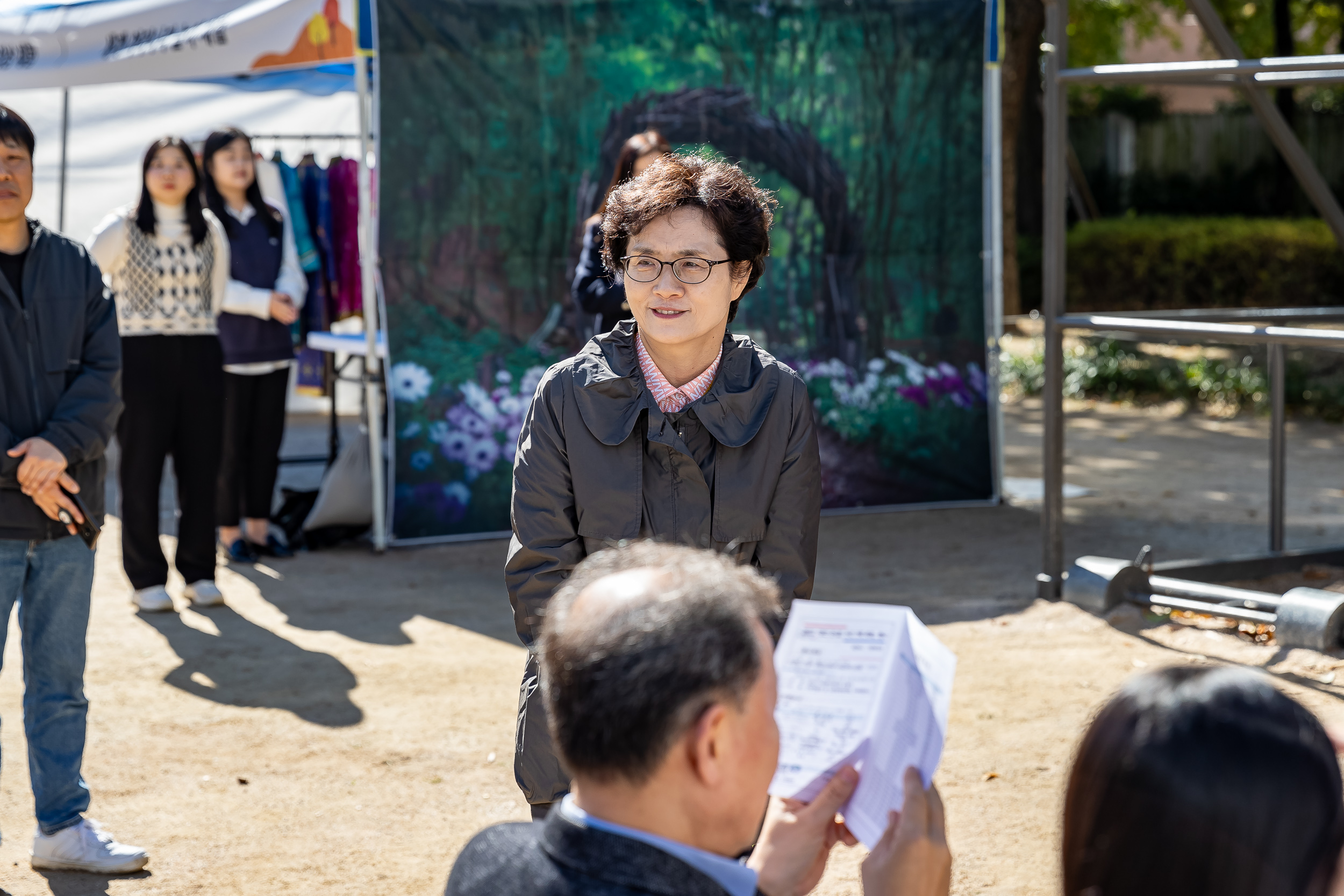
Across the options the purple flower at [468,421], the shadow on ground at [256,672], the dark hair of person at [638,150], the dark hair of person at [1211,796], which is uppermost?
the dark hair of person at [638,150]

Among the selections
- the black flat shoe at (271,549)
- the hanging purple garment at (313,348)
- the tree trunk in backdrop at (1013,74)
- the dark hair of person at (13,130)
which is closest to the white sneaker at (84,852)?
the dark hair of person at (13,130)

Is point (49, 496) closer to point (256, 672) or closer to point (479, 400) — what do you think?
point (256, 672)

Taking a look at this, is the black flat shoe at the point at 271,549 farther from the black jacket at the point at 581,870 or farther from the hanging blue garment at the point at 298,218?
the black jacket at the point at 581,870

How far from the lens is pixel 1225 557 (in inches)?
274

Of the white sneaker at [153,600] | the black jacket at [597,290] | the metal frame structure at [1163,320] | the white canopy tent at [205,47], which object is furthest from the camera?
the white canopy tent at [205,47]

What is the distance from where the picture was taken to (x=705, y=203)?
8.39 feet

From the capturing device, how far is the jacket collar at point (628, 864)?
1.40 meters

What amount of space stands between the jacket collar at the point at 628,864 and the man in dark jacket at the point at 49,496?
244 centimetres

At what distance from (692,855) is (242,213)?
605 cm

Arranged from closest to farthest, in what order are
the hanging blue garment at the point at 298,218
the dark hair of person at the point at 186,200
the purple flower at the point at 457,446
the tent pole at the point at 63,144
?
the dark hair of person at the point at 186,200 → the purple flower at the point at 457,446 → the hanging blue garment at the point at 298,218 → the tent pole at the point at 63,144

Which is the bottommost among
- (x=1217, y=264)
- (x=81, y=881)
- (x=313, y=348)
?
(x=81, y=881)

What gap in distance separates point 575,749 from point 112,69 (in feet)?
19.8

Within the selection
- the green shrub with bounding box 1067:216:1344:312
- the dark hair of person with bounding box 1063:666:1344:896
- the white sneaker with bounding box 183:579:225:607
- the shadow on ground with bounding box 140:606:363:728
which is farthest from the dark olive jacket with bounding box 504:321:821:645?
the green shrub with bounding box 1067:216:1344:312

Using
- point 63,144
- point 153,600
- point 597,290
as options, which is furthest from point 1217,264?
point 153,600
